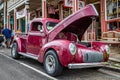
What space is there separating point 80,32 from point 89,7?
6.44 ft

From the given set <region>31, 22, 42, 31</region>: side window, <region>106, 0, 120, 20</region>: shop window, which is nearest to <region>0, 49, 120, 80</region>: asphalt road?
<region>31, 22, 42, 31</region>: side window

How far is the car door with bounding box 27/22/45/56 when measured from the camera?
30.4ft

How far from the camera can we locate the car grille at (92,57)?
769 cm

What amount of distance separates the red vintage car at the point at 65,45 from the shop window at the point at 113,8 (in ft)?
18.7

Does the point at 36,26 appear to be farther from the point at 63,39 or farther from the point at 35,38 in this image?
the point at 63,39

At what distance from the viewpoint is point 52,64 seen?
7906 mm

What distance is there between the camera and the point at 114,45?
44.1ft

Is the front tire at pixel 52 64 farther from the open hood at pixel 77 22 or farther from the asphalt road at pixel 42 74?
the open hood at pixel 77 22

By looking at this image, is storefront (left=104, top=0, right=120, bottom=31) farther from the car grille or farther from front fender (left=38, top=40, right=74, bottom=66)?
front fender (left=38, top=40, right=74, bottom=66)

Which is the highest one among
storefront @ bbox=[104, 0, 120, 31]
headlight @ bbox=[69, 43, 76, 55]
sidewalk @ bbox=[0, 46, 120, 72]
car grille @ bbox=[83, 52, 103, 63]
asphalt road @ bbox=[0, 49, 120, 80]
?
storefront @ bbox=[104, 0, 120, 31]

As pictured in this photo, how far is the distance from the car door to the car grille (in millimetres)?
2087

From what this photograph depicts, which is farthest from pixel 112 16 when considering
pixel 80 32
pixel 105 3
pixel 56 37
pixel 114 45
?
pixel 56 37

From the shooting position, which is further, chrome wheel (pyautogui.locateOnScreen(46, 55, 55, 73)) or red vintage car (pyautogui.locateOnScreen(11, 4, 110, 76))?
chrome wheel (pyautogui.locateOnScreen(46, 55, 55, 73))

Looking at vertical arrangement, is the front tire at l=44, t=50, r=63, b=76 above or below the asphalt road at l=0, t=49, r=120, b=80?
above
